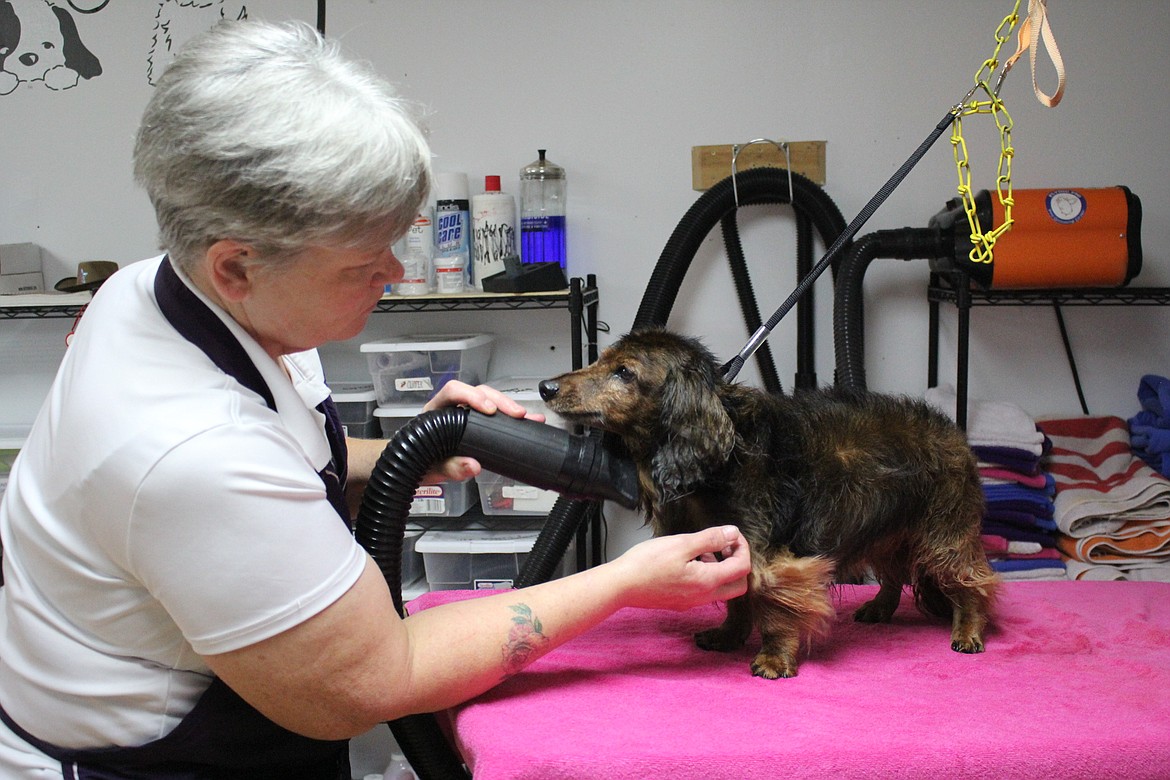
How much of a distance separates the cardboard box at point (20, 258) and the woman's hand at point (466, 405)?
228 centimetres

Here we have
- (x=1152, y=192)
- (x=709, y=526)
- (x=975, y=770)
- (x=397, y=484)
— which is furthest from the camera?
(x=1152, y=192)

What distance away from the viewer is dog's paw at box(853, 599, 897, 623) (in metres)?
1.64

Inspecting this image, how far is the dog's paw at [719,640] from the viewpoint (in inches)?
58.4

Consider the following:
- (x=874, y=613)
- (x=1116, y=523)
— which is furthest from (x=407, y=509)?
(x=1116, y=523)

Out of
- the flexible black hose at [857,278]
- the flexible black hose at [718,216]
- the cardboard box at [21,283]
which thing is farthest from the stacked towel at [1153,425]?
the cardboard box at [21,283]

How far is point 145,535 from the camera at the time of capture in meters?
0.88

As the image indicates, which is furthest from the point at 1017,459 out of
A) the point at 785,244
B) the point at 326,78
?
the point at 326,78

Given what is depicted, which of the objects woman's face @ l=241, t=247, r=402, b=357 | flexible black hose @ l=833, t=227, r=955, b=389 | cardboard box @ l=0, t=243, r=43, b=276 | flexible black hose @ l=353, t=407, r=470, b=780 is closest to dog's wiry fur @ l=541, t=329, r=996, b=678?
flexible black hose @ l=353, t=407, r=470, b=780

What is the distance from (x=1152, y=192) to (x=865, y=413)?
1909mm

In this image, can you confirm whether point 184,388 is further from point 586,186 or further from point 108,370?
point 586,186

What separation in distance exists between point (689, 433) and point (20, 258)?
8.72ft

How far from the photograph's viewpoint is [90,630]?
0.98m

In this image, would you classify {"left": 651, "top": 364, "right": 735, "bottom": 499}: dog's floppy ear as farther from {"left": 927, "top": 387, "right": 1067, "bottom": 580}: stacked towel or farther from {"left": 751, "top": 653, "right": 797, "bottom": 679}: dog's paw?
{"left": 927, "top": 387, "right": 1067, "bottom": 580}: stacked towel

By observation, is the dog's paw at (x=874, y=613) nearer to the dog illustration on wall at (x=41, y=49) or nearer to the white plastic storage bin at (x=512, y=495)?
the white plastic storage bin at (x=512, y=495)
